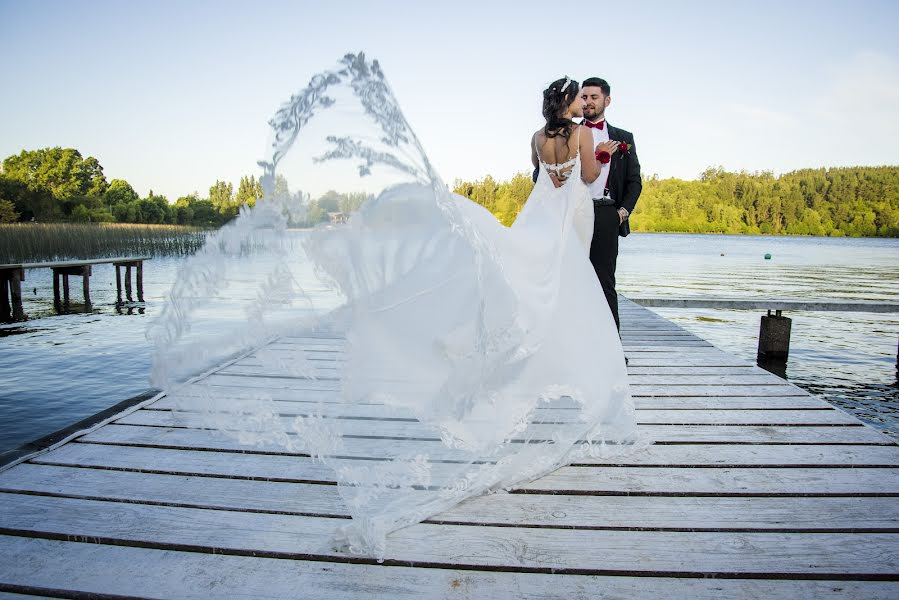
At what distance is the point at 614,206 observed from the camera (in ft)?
13.8

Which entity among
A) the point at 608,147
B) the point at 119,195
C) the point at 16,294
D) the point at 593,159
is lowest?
the point at 16,294

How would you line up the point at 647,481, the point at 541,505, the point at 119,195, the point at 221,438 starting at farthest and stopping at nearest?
the point at 119,195, the point at 221,438, the point at 647,481, the point at 541,505

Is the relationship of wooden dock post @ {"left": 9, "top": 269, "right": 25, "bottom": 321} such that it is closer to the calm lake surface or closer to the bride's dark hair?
the calm lake surface

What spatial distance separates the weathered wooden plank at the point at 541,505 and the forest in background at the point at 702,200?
2109 inches

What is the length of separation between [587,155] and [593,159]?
56 mm

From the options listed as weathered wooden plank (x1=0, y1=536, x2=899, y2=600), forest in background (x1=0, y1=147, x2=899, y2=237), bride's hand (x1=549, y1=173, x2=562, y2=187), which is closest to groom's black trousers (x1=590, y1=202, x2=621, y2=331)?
bride's hand (x1=549, y1=173, x2=562, y2=187)

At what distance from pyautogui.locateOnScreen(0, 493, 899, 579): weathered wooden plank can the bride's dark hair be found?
2.27m

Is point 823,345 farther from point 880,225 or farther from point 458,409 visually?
point 880,225

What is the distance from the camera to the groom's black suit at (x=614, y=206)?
416 cm

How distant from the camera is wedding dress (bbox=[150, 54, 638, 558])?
71.6 inches

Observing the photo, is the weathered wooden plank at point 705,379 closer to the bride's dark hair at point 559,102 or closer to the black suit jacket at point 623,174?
the black suit jacket at point 623,174

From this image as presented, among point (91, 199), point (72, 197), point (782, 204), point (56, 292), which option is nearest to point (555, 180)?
point (56, 292)

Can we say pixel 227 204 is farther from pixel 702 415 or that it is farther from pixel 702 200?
pixel 702 200

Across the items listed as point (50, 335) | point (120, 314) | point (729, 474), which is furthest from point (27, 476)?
→ point (120, 314)
